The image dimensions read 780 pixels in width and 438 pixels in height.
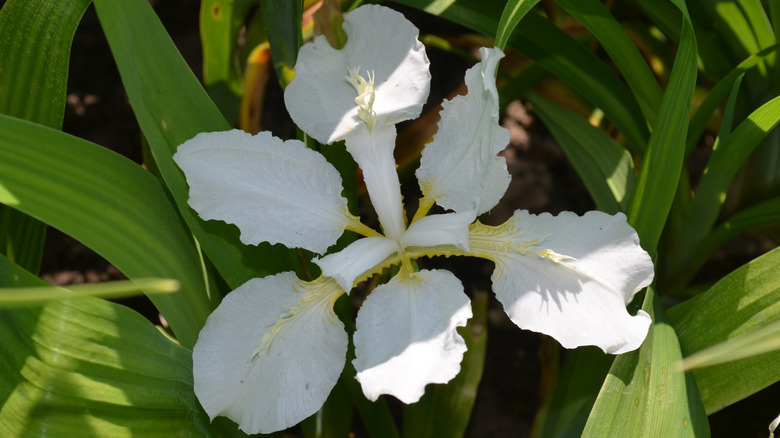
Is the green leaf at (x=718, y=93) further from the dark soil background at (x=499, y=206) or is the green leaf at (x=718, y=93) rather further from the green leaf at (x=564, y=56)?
the dark soil background at (x=499, y=206)

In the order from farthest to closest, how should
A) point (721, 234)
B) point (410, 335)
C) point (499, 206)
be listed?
1. point (499, 206)
2. point (721, 234)
3. point (410, 335)

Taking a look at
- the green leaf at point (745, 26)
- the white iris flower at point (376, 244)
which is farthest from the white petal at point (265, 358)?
the green leaf at point (745, 26)

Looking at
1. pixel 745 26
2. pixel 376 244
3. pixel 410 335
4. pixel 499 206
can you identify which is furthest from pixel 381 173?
pixel 499 206

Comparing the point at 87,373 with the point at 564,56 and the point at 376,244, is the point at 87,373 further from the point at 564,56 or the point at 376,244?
the point at 564,56

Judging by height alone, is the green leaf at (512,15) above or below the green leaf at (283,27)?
above

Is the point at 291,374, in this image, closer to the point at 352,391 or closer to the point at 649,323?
the point at 352,391

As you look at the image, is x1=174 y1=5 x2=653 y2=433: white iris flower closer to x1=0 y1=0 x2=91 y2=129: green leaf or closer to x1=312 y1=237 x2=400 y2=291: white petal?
x1=312 y1=237 x2=400 y2=291: white petal
